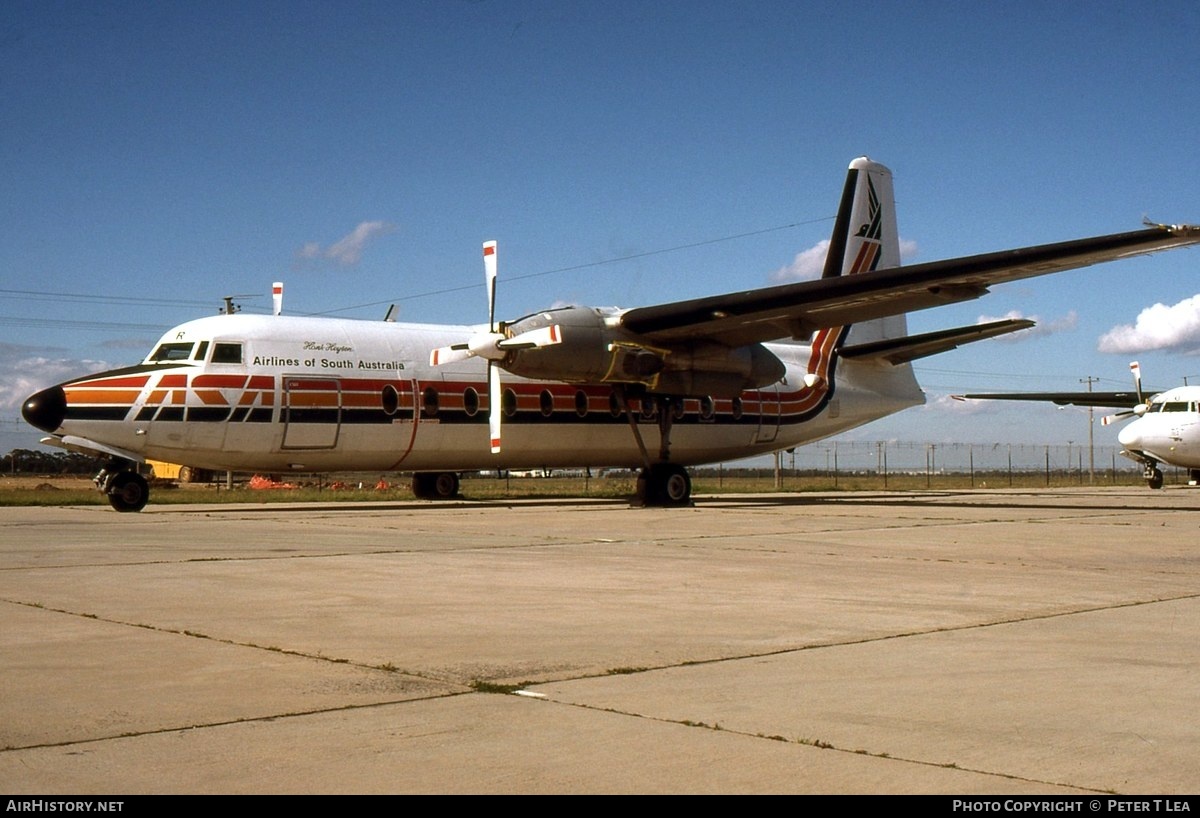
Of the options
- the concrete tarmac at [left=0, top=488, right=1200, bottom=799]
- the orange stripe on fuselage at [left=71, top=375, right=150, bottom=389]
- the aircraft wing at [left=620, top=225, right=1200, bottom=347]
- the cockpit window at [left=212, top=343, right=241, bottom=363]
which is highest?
the aircraft wing at [left=620, top=225, right=1200, bottom=347]

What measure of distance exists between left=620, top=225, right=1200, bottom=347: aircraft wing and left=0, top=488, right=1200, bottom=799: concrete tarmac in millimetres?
7613

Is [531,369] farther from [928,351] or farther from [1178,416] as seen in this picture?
[1178,416]

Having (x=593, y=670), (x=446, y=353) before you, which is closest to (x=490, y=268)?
(x=446, y=353)

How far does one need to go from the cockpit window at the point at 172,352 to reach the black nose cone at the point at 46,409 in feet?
6.45

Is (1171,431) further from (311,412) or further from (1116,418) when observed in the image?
(311,412)

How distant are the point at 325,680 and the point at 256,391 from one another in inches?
643

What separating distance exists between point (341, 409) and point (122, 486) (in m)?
3.98

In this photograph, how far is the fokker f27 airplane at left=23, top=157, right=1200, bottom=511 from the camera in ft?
66.6

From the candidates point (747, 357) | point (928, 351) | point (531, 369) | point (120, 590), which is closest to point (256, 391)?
point (531, 369)

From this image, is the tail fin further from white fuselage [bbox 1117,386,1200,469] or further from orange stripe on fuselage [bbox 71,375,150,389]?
orange stripe on fuselage [bbox 71,375,150,389]

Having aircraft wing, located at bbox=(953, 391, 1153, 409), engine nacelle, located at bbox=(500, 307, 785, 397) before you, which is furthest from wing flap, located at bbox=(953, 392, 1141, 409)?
engine nacelle, located at bbox=(500, 307, 785, 397)

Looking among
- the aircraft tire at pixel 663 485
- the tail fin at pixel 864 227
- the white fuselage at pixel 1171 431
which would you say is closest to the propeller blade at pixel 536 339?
the aircraft tire at pixel 663 485

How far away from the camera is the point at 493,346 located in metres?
22.0

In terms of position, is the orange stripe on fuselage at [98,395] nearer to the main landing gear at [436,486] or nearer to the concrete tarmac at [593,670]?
the concrete tarmac at [593,670]
